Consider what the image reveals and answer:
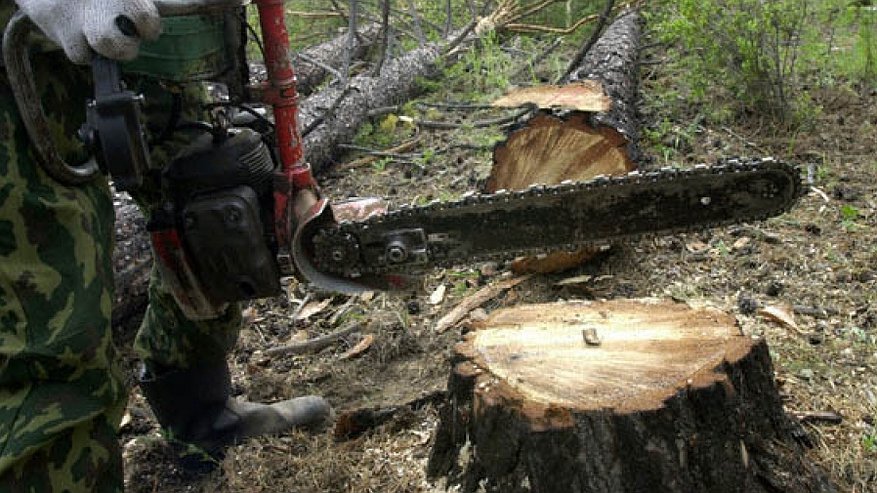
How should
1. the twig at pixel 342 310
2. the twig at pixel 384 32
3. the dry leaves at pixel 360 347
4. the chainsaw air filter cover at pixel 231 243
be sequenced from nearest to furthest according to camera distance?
Answer: the chainsaw air filter cover at pixel 231 243
the dry leaves at pixel 360 347
the twig at pixel 342 310
the twig at pixel 384 32

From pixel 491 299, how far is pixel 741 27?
2088 mm

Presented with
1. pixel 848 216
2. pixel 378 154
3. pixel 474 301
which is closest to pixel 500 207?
pixel 474 301

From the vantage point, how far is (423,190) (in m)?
4.23

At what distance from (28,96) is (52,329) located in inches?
18.1

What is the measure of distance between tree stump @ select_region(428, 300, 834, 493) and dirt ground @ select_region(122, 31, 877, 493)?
0.29 m

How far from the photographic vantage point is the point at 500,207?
2115 millimetres

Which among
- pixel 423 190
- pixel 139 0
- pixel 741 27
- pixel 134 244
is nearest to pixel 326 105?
pixel 423 190

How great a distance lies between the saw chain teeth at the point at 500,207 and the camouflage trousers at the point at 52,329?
0.55 meters

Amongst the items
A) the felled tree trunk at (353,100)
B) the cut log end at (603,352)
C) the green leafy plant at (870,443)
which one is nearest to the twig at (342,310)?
the felled tree trunk at (353,100)

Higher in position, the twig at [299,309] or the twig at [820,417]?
the twig at [820,417]

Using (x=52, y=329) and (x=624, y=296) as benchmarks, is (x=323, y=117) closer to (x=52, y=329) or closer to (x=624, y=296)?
(x=624, y=296)

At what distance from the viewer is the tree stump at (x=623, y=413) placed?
5.87 feet

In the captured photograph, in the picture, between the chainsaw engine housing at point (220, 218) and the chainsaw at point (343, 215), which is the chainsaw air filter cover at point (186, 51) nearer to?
the chainsaw at point (343, 215)

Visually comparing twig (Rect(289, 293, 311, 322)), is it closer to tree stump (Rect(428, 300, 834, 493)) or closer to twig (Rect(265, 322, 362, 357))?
twig (Rect(265, 322, 362, 357))
